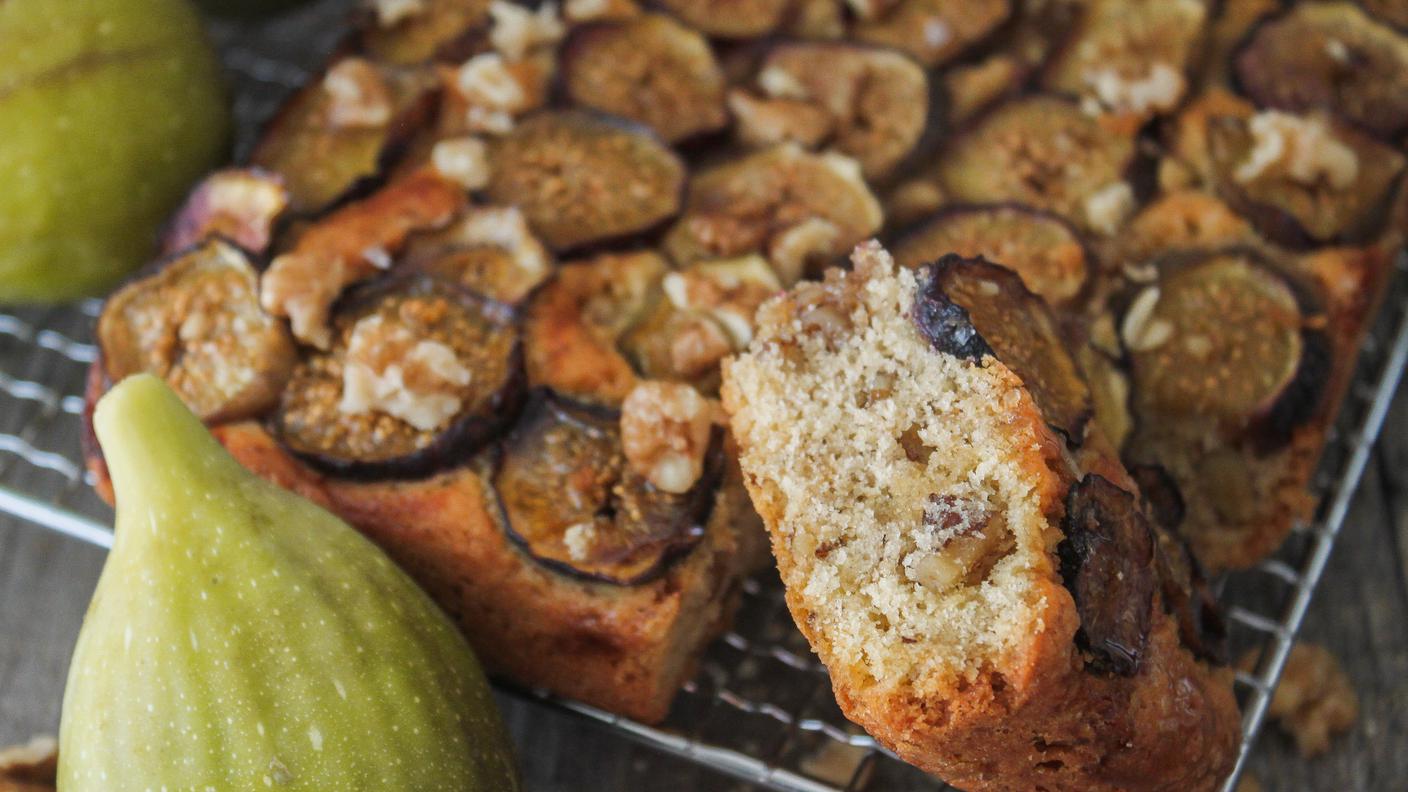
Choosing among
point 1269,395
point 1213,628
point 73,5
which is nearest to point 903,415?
point 1213,628

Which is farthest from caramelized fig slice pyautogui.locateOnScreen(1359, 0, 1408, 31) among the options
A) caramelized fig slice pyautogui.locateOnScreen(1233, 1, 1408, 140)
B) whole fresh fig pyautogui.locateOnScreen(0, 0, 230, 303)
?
whole fresh fig pyautogui.locateOnScreen(0, 0, 230, 303)

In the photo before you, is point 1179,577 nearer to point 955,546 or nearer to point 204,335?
point 955,546

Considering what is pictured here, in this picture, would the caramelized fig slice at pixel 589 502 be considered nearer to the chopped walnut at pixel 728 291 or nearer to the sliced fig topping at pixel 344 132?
the chopped walnut at pixel 728 291

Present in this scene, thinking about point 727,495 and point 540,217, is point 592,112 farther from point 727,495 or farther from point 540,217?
point 727,495

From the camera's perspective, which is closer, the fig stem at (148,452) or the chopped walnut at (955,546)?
the chopped walnut at (955,546)

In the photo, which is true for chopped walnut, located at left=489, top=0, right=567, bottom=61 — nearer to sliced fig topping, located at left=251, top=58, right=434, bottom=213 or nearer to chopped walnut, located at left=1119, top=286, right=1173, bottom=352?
sliced fig topping, located at left=251, top=58, right=434, bottom=213

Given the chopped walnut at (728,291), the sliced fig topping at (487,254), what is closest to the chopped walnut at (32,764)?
the sliced fig topping at (487,254)
